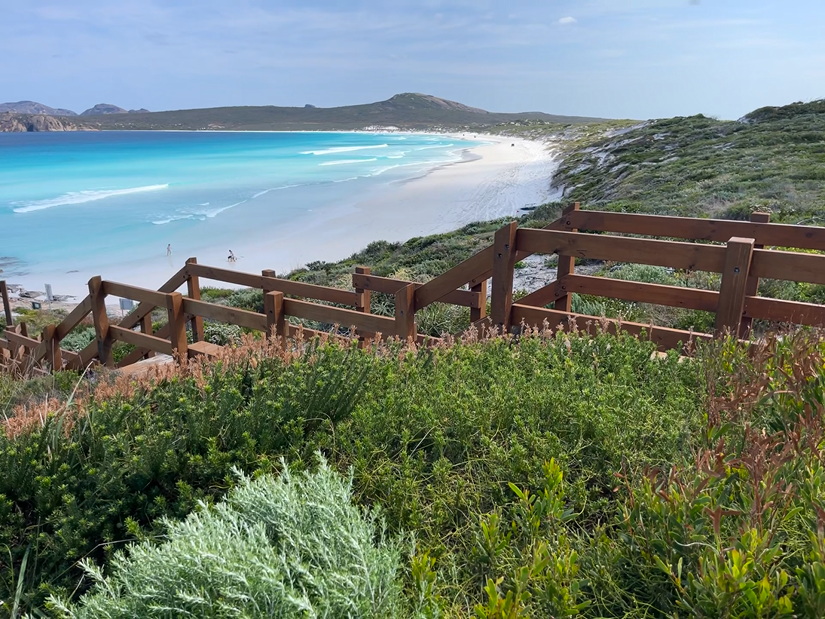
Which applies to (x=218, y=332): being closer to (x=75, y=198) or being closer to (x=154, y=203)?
(x=154, y=203)

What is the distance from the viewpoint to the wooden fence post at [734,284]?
388 cm

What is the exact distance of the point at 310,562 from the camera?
6.24ft

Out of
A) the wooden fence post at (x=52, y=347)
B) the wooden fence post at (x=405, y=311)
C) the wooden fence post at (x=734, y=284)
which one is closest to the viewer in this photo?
the wooden fence post at (x=734, y=284)

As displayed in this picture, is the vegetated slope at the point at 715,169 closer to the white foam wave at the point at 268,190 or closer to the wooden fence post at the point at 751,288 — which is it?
the wooden fence post at the point at 751,288

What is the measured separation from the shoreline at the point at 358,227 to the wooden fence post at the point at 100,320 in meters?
12.9

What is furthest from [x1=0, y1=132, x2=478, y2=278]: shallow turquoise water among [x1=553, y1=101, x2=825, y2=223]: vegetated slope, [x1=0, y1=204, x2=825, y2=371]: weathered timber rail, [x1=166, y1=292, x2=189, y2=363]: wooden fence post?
[x1=0, y1=204, x2=825, y2=371]: weathered timber rail

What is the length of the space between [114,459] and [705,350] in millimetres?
3111

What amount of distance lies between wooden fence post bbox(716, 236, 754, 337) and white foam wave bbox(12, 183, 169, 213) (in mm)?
46388

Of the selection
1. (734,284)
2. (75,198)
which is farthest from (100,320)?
(75,198)

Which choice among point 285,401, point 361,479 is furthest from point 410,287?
point 361,479

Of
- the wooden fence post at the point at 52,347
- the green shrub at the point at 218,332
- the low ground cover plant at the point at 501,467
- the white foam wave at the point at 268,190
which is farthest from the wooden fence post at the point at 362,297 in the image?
the white foam wave at the point at 268,190

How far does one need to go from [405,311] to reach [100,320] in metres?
4.36

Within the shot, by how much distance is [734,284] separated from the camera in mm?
3965

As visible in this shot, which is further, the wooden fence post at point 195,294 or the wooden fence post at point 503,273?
the wooden fence post at point 195,294
